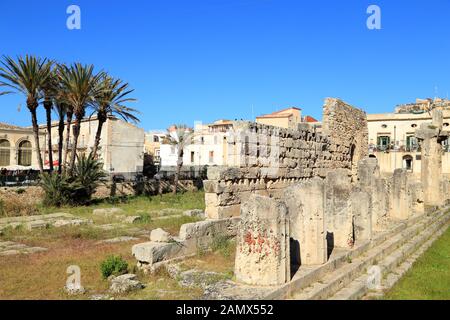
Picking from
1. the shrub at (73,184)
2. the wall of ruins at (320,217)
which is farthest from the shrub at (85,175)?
the wall of ruins at (320,217)

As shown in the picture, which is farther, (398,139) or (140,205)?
(398,139)

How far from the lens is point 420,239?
1033 centimetres

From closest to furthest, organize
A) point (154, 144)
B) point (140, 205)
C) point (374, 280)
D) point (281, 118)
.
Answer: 1. point (374, 280)
2. point (140, 205)
3. point (281, 118)
4. point (154, 144)

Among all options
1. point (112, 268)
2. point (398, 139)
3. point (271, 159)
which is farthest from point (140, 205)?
point (398, 139)

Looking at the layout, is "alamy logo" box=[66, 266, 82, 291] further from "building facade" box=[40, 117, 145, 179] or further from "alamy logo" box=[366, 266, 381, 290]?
"building facade" box=[40, 117, 145, 179]

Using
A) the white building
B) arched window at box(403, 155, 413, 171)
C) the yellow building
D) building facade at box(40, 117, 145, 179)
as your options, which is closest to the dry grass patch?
building facade at box(40, 117, 145, 179)

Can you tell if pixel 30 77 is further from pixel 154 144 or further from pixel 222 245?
pixel 154 144

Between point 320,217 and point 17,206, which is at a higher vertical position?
point 320,217

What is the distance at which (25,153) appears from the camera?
38.8 m

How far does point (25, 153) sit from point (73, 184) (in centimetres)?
2231

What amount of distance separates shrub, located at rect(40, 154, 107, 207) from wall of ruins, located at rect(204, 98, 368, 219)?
1153 centimetres

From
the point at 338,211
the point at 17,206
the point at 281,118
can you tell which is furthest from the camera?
the point at 281,118
